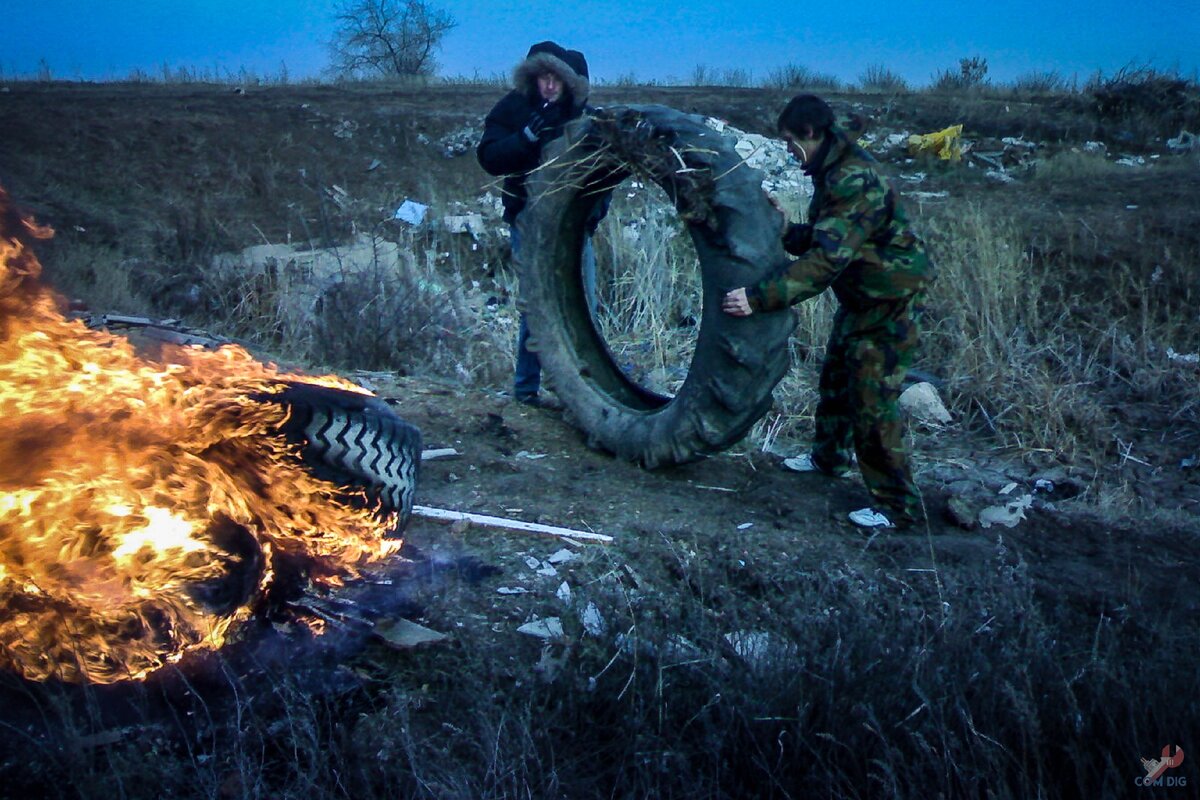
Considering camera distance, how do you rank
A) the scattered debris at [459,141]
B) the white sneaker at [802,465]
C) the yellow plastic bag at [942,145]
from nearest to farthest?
the white sneaker at [802,465] < the yellow plastic bag at [942,145] < the scattered debris at [459,141]

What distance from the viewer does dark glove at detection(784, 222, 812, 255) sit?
5055mm

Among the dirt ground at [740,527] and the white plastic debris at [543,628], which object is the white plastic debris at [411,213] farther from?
the white plastic debris at [543,628]

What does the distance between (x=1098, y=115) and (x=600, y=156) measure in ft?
57.4

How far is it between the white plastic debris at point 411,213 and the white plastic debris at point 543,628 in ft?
37.8

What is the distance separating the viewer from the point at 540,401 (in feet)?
21.6

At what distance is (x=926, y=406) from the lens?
6.96 m

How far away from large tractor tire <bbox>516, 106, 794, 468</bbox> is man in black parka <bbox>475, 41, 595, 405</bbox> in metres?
0.18

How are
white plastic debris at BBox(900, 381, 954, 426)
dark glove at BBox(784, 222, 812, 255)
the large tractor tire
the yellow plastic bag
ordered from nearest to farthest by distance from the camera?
the large tractor tire < dark glove at BBox(784, 222, 812, 255) < white plastic debris at BBox(900, 381, 954, 426) < the yellow plastic bag

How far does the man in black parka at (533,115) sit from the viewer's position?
600 cm

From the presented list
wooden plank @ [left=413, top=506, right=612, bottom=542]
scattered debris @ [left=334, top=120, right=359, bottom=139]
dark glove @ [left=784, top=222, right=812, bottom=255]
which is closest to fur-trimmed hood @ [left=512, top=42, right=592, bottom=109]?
dark glove @ [left=784, top=222, right=812, bottom=255]

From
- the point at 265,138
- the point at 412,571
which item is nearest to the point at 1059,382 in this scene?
the point at 412,571

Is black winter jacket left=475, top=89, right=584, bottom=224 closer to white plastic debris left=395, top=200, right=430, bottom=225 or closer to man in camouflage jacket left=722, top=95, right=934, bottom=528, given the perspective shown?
man in camouflage jacket left=722, top=95, right=934, bottom=528

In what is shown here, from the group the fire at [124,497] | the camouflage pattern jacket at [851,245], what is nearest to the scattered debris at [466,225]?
the camouflage pattern jacket at [851,245]

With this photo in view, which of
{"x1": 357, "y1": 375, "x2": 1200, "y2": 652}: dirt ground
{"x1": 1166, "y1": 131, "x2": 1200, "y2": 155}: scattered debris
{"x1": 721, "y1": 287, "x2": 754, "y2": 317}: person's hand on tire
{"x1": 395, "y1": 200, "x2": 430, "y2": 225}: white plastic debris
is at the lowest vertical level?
{"x1": 357, "y1": 375, "x2": 1200, "y2": 652}: dirt ground
